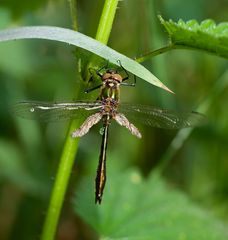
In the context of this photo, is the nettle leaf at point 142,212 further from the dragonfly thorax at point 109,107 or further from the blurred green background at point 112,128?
the dragonfly thorax at point 109,107

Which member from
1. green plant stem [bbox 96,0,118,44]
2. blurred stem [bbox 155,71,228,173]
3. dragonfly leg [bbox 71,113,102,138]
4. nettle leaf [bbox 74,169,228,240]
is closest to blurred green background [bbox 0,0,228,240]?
blurred stem [bbox 155,71,228,173]

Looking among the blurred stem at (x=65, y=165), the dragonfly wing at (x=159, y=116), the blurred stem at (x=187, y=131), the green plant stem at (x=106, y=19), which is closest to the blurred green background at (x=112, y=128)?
the blurred stem at (x=187, y=131)

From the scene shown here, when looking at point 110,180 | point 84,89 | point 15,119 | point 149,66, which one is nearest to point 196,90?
point 149,66

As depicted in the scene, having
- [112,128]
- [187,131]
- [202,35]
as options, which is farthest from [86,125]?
[112,128]

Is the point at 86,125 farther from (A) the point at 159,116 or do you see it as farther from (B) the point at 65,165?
(A) the point at 159,116

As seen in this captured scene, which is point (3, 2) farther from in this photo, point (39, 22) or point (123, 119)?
point (123, 119)

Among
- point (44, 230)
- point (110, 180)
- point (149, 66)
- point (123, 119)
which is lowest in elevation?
point (44, 230)

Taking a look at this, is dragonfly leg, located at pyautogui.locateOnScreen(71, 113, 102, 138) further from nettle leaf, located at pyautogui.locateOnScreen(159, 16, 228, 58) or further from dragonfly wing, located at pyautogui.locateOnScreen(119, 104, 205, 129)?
nettle leaf, located at pyautogui.locateOnScreen(159, 16, 228, 58)

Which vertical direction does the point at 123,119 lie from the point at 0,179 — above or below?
below
